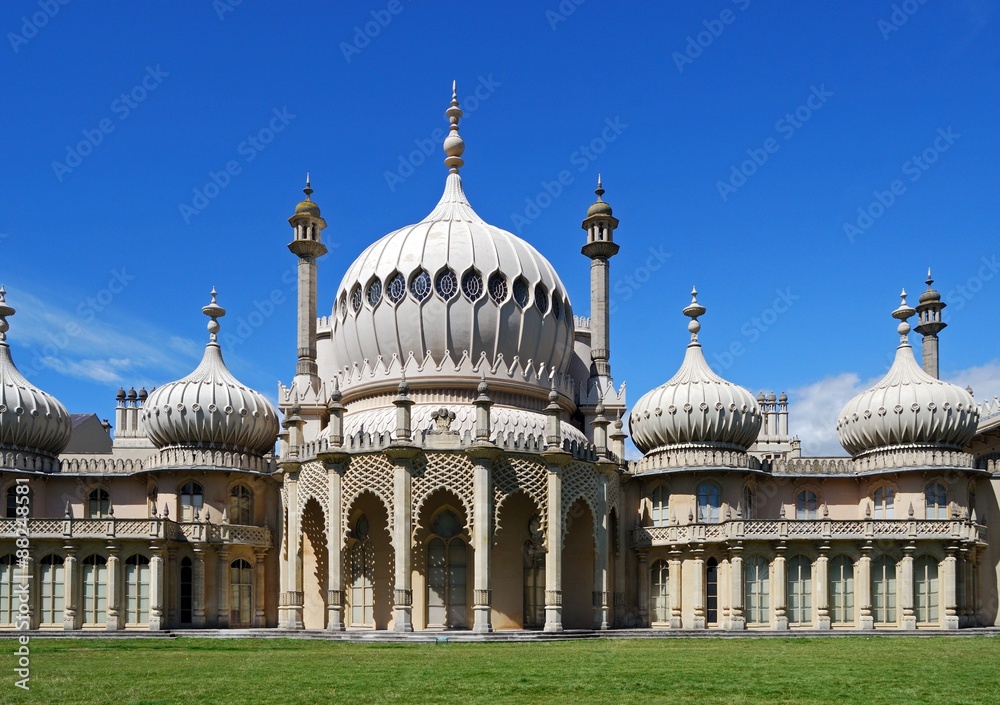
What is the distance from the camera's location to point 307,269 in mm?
51719

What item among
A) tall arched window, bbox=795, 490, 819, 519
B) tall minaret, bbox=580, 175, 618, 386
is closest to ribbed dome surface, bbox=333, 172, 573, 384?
tall minaret, bbox=580, 175, 618, 386

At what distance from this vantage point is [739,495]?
149 feet

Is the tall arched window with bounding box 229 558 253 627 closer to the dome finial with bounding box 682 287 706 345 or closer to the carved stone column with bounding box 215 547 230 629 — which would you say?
the carved stone column with bounding box 215 547 230 629

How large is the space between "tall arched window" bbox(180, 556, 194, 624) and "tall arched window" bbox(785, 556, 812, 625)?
77.5 feet

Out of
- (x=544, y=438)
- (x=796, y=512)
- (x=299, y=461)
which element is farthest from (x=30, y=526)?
(x=796, y=512)

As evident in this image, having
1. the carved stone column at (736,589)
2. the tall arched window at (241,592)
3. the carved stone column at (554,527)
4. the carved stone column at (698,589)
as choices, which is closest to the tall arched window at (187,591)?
the tall arched window at (241,592)

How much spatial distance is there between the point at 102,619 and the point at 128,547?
2.82 metres

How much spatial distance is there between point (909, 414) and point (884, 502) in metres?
3.91

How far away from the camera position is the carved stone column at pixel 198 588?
44.2 metres

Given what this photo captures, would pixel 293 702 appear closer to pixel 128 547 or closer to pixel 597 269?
pixel 128 547

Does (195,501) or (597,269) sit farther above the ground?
(597,269)

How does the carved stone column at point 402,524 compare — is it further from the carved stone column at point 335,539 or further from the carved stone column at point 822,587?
the carved stone column at point 822,587

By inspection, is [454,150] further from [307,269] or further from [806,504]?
[806,504]

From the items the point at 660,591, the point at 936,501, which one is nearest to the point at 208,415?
the point at 660,591
